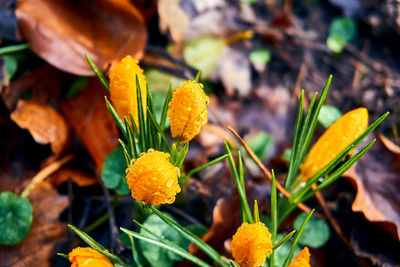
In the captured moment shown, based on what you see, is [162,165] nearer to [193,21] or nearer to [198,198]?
[198,198]

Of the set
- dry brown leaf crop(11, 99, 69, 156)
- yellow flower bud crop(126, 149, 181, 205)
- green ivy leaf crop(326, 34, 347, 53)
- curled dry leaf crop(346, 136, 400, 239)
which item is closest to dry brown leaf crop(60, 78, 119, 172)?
dry brown leaf crop(11, 99, 69, 156)

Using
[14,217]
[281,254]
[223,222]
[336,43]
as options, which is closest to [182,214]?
[223,222]

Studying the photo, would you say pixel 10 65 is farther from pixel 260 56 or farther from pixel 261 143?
pixel 260 56

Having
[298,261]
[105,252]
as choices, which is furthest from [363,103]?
[105,252]

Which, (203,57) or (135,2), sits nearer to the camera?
(135,2)

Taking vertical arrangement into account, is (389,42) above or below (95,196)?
above

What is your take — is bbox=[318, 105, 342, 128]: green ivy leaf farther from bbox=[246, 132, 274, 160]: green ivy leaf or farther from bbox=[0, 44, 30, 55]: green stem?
bbox=[0, 44, 30, 55]: green stem

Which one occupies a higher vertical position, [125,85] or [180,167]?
[125,85]
